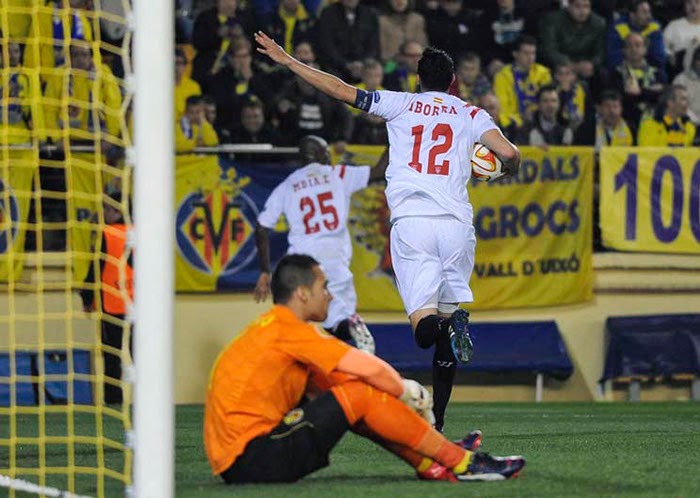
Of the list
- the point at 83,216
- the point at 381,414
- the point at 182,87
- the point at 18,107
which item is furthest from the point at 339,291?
the point at 381,414

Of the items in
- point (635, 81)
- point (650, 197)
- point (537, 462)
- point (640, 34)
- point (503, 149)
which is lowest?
point (537, 462)

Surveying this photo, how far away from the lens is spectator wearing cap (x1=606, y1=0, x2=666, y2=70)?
53.5ft

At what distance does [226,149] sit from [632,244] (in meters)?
4.23

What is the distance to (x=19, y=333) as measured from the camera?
13.8m

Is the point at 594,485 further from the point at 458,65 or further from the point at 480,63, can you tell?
the point at 480,63

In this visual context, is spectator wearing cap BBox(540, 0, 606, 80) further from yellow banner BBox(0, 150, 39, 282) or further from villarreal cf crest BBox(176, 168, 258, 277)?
yellow banner BBox(0, 150, 39, 282)

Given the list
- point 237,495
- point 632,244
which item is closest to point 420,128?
point 237,495

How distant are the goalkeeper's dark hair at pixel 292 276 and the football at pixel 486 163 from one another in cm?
287

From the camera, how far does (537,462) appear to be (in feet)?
24.0

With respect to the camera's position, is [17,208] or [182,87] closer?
[17,208]

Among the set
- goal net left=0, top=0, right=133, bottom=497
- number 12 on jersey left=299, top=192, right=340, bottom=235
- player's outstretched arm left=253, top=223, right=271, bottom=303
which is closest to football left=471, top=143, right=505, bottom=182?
goal net left=0, top=0, right=133, bottom=497

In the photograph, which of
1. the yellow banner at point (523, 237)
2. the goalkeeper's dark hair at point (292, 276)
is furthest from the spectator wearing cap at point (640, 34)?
the goalkeeper's dark hair at point (292, 276)

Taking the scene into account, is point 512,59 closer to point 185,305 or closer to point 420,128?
point 185,305

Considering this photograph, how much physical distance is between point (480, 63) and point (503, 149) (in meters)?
7.49
